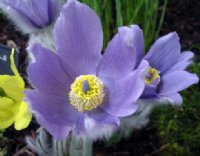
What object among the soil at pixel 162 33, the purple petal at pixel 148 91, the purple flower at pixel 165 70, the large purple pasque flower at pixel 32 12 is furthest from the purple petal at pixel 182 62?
the soil at pixel 162 33

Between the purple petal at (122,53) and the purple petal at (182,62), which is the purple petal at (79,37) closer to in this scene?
the purple petal at (122,53)

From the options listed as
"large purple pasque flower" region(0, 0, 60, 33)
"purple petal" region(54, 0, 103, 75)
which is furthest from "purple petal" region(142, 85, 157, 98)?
"large purple pasque flower" region(0, 0, 60, 33)

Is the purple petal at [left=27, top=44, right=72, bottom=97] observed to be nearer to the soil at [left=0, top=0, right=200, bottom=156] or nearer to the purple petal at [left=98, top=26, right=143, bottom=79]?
the purple petal at [left=98, top=26, right=143, bottom=79]

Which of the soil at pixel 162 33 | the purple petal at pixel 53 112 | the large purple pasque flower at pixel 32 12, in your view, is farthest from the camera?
the soil at pixel 162 33

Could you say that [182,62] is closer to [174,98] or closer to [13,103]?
[174,98]

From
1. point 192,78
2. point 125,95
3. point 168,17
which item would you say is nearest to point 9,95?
point 125,95

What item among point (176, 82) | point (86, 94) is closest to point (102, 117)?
point (86, 94)
